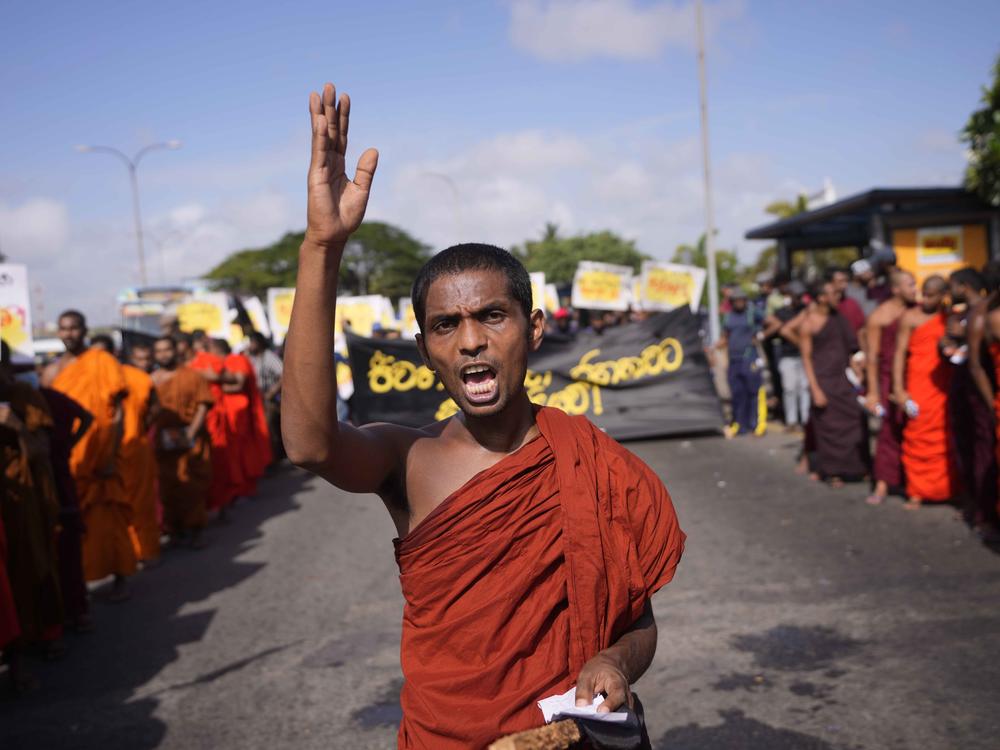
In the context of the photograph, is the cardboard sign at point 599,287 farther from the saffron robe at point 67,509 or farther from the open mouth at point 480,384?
the open mouth at point 480,384

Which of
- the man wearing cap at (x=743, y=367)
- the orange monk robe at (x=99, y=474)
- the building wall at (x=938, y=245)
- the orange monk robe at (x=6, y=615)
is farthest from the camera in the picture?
the building wall at (x=938, y=245)

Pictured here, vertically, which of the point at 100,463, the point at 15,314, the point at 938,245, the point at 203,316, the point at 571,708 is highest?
the point at 938,245

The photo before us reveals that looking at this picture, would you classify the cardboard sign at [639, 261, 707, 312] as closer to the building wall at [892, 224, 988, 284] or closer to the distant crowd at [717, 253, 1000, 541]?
the building wall at [892, 224, 988, 284]

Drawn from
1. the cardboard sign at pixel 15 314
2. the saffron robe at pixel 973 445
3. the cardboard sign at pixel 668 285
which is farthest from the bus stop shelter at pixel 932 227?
the cardboard sign at pixel 15 314

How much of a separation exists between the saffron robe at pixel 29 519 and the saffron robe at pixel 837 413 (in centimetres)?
664

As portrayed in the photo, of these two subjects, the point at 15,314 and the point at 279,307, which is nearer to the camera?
the point at 15,314

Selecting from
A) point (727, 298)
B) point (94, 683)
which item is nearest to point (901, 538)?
point (94, 683)

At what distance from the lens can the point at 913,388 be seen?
27.5 feet

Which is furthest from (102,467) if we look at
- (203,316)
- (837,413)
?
(203,316)

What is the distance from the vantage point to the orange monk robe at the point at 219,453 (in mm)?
10406

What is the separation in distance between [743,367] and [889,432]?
193 inches

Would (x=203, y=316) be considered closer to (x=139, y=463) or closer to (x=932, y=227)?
(x=139, y=463)

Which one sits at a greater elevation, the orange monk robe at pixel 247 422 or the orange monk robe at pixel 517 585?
the orange monk robe at pixel 517 585

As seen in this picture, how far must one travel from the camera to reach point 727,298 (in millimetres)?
14234
